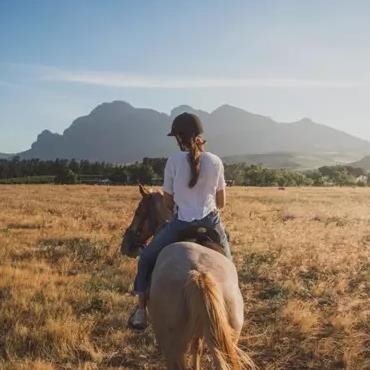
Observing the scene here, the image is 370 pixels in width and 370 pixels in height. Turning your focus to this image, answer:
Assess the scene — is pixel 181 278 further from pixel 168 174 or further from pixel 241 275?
pixel 241 275

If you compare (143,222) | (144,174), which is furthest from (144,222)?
(144,174)

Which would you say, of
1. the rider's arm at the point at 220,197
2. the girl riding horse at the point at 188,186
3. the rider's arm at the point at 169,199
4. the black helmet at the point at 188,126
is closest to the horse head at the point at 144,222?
the rider's arm at the point at 169,199

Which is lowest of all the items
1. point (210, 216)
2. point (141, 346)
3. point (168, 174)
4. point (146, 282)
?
point (141, 346)

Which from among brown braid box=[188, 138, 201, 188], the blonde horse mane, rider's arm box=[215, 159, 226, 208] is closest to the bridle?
rider's arm box=[215, 159, 226, 208]

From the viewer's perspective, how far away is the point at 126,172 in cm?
9194

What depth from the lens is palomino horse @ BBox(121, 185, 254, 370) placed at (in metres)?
4.60

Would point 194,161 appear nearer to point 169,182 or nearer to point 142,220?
point 169,182

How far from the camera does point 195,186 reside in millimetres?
5996

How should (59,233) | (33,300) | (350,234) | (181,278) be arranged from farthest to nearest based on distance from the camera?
(350,234)
(59,233)
(33,300)
(181,278)

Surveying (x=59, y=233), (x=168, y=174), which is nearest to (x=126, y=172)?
(x=59, y=233)

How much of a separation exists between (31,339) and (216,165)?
151 inches

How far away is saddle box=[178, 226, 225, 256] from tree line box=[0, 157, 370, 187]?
231 feet

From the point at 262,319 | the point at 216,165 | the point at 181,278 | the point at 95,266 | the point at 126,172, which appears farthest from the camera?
the point at 126,172

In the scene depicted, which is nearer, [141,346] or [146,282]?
[146,282]
